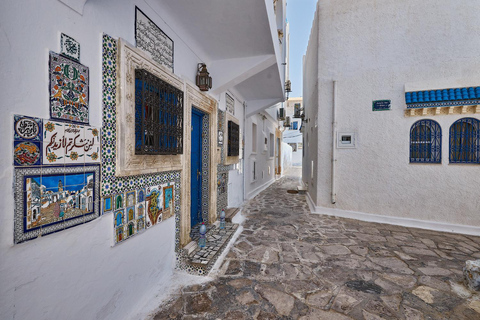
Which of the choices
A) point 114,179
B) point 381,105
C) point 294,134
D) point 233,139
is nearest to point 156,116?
point 114,179

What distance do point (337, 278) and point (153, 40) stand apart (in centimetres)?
402

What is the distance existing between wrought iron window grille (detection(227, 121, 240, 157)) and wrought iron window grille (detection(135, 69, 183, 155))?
8.10 feet

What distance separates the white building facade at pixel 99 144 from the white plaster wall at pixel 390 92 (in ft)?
11.2

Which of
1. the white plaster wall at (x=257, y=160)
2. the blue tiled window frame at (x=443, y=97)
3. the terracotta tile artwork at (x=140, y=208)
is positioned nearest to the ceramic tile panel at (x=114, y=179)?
the terracotta tile artwork at (x=140, y=208)

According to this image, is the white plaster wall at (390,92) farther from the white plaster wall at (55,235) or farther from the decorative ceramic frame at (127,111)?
the white plaster wall at (55,235)

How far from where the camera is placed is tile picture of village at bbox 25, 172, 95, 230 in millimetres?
1393

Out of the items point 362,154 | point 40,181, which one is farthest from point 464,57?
point 40,181

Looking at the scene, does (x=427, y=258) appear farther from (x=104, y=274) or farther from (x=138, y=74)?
(x=138, y=74)

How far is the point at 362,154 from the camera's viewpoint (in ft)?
18.7

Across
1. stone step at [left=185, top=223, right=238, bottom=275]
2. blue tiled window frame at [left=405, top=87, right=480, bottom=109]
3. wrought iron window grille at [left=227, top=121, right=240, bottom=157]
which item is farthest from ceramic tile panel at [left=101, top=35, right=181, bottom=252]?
blue tiled window frame at [left=405, top=87, right=480, bottom=109]

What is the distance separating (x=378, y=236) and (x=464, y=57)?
4604 millimetres

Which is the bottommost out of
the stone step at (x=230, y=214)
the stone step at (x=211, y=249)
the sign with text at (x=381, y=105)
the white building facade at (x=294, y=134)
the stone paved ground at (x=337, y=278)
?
the stone paved ground at (x=337, y=278)

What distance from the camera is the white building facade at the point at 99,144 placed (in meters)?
1.33

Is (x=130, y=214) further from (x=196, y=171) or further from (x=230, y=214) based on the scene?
(x=230, y=214)
